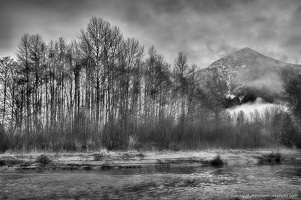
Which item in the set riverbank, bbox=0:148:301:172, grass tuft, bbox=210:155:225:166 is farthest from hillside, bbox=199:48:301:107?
riverbank, bbox=0:148:301:172

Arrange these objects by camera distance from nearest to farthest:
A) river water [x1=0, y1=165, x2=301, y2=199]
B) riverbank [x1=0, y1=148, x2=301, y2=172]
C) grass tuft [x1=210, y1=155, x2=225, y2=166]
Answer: river water [x1=0, y1=165, x2=301, y2=199] → riverbank [x1=0, y1=148, x2=301, y2=172] → grass tuft [x1=210, y1=155, x2=225, y2=166]

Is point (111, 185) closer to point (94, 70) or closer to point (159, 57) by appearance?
point (94, 70)

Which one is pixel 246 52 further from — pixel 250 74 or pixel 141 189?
pixel 141 189

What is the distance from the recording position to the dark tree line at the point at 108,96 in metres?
17.6

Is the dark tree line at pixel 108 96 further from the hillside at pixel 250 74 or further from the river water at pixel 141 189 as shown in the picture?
the hillside at pixel 250 74

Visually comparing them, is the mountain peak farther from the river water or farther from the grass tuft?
the river water

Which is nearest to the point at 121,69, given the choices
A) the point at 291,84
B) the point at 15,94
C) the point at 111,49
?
the point at 111,49

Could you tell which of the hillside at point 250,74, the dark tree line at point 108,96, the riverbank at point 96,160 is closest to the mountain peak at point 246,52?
the hillside at point 250,74

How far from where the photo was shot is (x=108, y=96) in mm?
26250

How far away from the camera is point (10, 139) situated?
15734mm

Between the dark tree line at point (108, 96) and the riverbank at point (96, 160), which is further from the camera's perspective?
the dark tree line at point (108, 96)

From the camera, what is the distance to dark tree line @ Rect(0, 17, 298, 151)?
1764cm

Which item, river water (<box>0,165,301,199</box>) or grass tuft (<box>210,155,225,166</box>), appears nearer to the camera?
river water (<box>0,165,301,199</box>)

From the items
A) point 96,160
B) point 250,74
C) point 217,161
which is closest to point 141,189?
point 96,160
